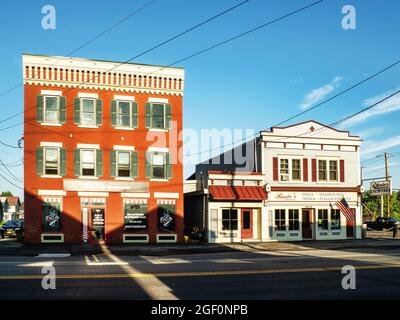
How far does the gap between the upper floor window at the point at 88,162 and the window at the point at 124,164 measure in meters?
1.23

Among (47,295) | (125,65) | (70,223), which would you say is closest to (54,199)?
(70,223)

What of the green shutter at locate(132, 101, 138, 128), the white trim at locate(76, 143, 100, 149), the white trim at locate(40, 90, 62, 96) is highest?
the white trim at locate(40, 90, 62, 96)

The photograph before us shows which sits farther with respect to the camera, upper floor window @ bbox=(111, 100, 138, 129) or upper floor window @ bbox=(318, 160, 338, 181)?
upper floor window @ bbox=(318, 160, 338, 181)

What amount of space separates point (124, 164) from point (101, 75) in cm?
600

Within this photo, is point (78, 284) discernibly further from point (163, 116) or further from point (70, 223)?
point (163, 116)

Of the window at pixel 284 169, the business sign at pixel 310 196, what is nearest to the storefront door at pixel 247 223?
the business sign at pixel 310 196

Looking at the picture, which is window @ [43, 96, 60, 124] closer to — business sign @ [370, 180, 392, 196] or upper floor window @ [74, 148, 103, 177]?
upper floor window @ [74, 148, 103, 177]

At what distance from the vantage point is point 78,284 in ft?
37.9

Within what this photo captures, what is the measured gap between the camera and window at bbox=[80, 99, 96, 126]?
2862 centimetres

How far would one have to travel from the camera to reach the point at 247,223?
100.0ft

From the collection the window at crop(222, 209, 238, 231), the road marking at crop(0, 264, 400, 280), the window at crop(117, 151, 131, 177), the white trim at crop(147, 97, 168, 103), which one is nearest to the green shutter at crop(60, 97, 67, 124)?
the window at crop(117, 151, 131, 177)

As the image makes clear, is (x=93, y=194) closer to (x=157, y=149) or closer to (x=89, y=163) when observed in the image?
(x=89, y=163)

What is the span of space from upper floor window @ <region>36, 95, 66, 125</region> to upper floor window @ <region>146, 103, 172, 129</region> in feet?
17.9

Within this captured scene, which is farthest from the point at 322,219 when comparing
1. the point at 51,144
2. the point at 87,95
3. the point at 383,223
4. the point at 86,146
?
the point at 383,223
